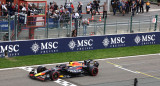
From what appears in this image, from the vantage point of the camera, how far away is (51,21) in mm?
26172

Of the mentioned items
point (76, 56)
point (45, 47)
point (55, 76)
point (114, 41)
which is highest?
point (114, 41)

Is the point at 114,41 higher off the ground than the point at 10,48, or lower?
higher

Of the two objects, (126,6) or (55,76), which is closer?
(55,76)

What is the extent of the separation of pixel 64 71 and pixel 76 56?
18.6ft

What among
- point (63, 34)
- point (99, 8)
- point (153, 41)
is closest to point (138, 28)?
point (153, 41)

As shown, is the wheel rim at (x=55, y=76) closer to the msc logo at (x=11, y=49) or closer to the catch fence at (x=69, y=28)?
the msc logo at (x=11, y=49)

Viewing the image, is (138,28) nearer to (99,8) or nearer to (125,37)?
(125,37)

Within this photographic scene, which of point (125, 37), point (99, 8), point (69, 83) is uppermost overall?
point (99, 8)

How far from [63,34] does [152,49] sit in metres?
7.09

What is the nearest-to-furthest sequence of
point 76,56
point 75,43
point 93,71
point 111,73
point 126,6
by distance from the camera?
1. point 93,71
2. point 111,73
3. point 76,56
4. point 75,43
5. point 126,6

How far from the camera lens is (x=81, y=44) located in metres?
26.0

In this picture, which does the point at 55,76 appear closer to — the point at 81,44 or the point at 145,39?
the point at 81,44

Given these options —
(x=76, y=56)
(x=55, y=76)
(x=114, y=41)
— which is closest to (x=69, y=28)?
(x=76, y=56)

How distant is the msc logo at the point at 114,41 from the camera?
88.9 ft
